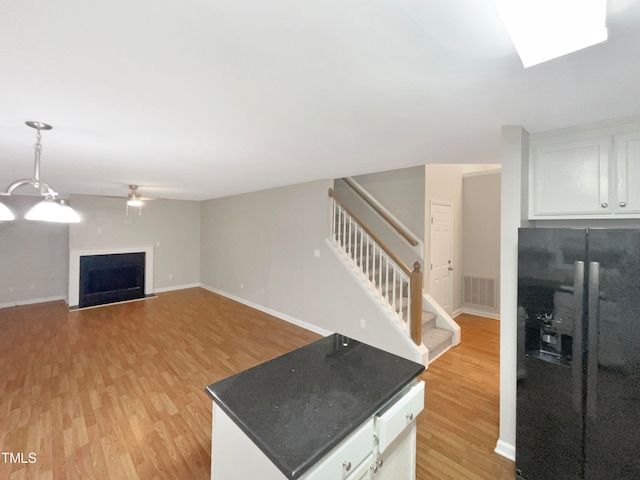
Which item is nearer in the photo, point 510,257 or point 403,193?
point 510,257

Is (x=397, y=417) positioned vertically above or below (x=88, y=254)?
below

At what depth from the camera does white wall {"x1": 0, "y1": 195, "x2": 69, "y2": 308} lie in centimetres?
554

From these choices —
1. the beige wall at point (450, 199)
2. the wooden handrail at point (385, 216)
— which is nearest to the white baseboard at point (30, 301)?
the wooden handrail at point (385, 216)

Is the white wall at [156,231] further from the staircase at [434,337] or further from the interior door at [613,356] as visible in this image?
the interior door at [613,356]

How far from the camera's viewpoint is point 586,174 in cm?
182

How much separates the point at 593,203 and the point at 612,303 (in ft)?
2.30

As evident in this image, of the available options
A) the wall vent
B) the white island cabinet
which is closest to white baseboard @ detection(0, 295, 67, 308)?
the white island cabinet

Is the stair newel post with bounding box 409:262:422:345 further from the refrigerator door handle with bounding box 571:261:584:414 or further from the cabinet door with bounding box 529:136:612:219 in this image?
the refrigerator door handle with bounding box 571:261:584:414

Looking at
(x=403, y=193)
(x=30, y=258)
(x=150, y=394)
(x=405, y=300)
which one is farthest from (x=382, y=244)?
(x=30, y=258)

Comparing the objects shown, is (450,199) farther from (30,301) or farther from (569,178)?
(30,301)

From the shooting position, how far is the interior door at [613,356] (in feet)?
4.71

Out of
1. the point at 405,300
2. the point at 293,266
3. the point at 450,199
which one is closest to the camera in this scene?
the point at 405,300

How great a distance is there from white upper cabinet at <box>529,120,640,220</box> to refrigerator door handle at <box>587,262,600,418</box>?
515 mm

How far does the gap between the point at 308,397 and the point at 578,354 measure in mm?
1617
